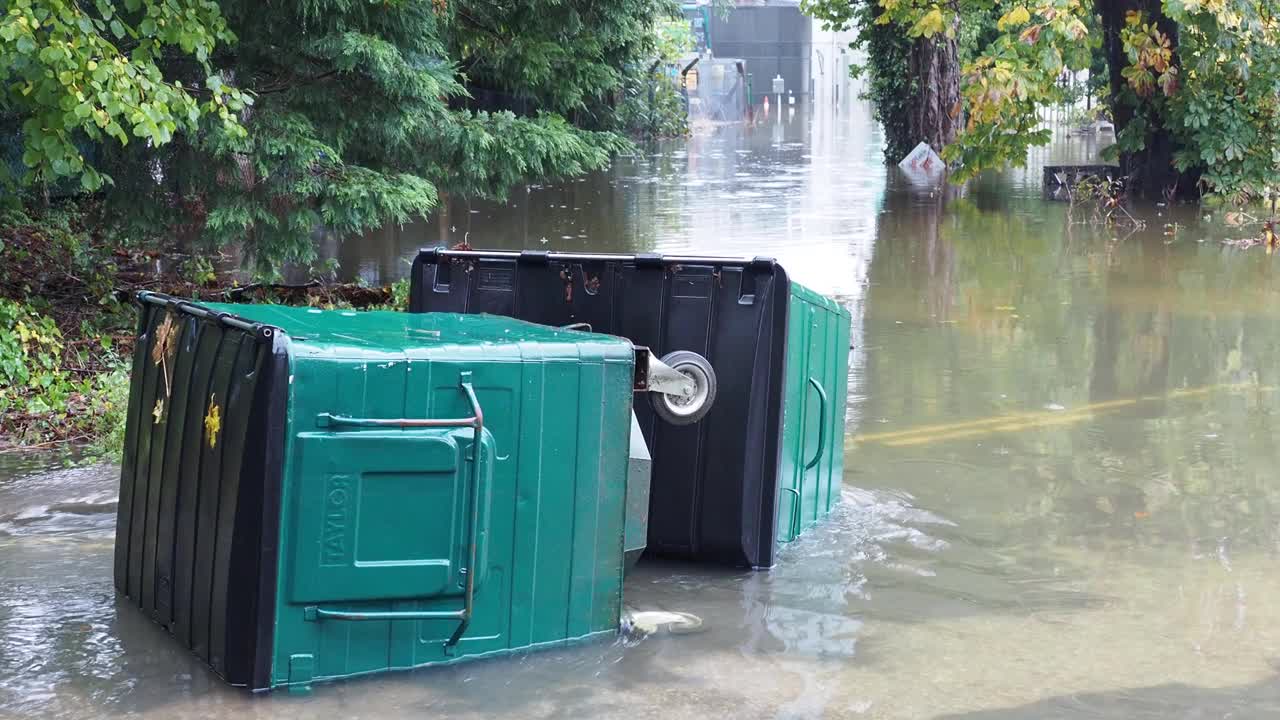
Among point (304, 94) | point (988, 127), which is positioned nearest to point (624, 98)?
point (988, 127)

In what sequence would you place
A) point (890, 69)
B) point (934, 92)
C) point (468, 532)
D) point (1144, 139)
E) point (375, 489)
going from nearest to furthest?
point (375, 489), point (468, 532), point (1144, 139), point (934, 92), point (890, 69)

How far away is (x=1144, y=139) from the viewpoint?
22.1m

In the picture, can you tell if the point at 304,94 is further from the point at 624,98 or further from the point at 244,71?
the point at 624,98

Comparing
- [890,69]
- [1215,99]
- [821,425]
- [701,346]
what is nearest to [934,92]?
[890,69]

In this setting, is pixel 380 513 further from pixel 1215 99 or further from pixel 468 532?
pixel 1215 99

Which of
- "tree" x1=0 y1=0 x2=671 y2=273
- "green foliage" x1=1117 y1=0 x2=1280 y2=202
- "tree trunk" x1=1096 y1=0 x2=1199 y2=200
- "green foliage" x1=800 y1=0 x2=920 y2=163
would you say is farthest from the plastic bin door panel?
"green foliage" x1=800 y1=0 x2=920 y2=163

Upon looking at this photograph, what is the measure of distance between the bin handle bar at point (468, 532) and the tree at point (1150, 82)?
38.6 ft

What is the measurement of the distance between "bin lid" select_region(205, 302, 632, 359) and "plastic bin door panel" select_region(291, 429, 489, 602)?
265mm

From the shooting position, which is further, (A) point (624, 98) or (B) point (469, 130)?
(A) point (624, 98)

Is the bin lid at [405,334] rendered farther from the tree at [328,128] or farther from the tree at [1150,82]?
the tree at [1150,82]

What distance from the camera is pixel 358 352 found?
14.5 feet

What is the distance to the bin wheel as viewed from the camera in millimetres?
5531

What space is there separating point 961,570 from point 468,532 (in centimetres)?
246

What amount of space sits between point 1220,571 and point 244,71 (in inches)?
282
